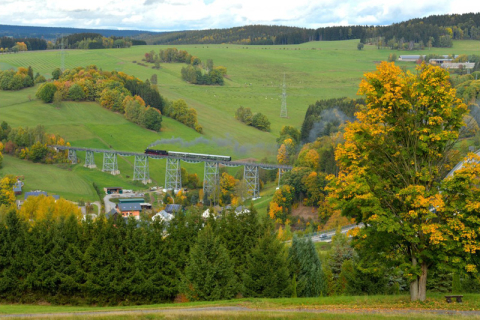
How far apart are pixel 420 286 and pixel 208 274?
33.4 feet

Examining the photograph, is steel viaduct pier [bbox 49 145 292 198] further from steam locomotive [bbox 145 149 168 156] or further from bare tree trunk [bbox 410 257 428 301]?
bare tree trunk [bbox 410 257 428 301]

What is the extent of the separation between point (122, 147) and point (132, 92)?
122ft

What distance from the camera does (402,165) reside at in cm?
2625

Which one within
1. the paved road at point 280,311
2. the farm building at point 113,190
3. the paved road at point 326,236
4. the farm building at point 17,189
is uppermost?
the paved road at point 280,311

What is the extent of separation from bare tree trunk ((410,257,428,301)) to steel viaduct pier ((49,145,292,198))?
72.6 metres

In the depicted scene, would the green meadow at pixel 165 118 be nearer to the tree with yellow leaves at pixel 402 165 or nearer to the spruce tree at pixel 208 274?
the spruce tree at pixel 208 274

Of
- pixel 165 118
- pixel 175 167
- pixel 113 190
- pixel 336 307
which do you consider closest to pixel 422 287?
pixel 336 307

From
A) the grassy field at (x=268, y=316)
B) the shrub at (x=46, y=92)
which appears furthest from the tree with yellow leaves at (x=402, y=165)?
the shrub at (x=46, y=92)

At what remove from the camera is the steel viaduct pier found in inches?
3984

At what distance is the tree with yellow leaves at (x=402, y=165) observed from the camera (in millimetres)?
24688

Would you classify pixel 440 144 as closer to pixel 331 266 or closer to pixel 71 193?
pixel 331 266

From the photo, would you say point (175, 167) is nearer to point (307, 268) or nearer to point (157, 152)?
point (157, 152)

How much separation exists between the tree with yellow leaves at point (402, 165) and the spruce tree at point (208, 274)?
7439mm

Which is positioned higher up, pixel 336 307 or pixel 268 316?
pixel 268 316
